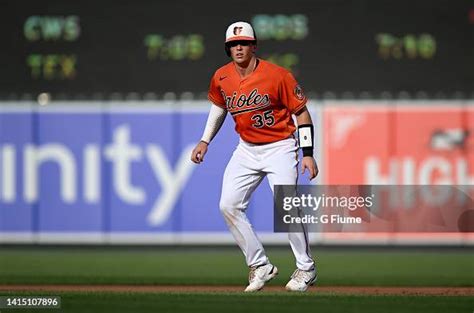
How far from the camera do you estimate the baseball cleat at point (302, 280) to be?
6090 mm

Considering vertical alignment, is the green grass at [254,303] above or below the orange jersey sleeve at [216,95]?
below

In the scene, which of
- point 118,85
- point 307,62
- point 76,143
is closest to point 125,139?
point 76,143

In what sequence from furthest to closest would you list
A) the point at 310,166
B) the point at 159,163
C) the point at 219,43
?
1. the point at 159,163
2. the point at 219,43
3. the point at 310,166

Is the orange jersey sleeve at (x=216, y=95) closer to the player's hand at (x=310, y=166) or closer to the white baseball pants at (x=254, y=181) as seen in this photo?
the white baseball pants at (x=254, y=181)

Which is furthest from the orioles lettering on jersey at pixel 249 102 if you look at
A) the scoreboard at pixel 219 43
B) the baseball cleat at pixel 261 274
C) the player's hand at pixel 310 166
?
the scoreboard at pixel 219 43

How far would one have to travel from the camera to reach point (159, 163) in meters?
10.9

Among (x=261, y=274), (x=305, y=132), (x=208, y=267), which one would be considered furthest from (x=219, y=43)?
(x=261, y=274)

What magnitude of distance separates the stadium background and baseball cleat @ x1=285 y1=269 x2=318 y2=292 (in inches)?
52.4

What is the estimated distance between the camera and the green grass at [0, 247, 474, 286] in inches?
305

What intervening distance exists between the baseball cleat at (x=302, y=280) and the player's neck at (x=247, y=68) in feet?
3.24

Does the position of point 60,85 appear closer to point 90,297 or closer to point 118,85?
point 118,85

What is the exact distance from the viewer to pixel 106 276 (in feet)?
26.3

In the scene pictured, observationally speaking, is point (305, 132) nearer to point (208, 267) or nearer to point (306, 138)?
point (306, 138)

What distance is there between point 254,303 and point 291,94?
1.05 metres
